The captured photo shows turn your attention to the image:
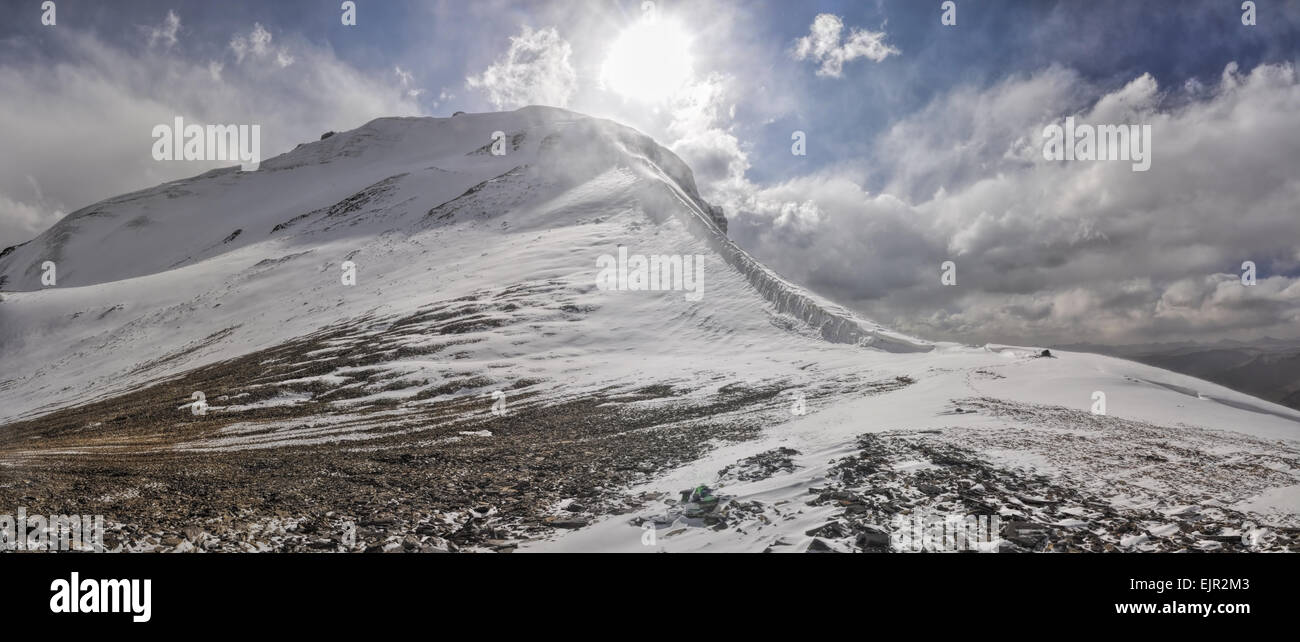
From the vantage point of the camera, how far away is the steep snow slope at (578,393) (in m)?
10.3

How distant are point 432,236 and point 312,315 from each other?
77.5 feet

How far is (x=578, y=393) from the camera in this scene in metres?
25.6

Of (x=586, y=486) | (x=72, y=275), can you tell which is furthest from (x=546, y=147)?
(x=586, y=486)

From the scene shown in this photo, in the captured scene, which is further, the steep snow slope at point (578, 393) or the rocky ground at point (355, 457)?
the steep snow slope at point (578, 393)

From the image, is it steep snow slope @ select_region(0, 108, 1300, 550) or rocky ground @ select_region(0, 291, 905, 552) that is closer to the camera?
rocky ground @ select_region(0, 291, 905, 552)

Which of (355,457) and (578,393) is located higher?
(578,393)

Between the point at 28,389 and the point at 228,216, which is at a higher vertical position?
the point at 228,216

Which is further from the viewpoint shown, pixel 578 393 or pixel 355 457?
pixel 578 393

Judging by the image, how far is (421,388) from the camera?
28.1 m

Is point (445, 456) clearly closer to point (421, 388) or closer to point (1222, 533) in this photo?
point (421, 388)

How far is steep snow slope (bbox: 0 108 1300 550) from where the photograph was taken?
33.9 feet
